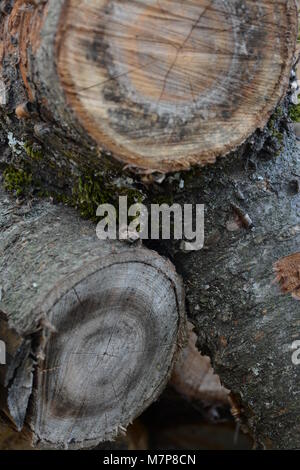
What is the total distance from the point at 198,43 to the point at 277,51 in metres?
0.20

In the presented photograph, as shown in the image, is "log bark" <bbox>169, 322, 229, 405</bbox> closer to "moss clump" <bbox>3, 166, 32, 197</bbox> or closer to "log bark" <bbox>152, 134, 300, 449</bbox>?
"log bark" <bbox>152, 134, 300, 449</bbox>

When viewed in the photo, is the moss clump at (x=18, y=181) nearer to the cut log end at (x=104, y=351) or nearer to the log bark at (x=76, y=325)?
Result: the log bark at (x=76, y=325)

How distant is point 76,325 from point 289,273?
56 centimetres

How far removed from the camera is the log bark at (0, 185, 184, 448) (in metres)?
1.21

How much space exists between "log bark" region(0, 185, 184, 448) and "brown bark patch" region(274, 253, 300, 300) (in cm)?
26

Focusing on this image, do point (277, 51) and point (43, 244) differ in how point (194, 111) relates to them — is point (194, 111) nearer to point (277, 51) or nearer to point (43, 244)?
point (277, 51)

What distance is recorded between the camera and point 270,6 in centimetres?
117

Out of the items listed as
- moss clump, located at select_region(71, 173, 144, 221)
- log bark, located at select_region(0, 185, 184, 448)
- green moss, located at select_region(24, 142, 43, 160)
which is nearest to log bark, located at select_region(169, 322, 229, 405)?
log bark, located at select_region(0, 185, 184, 448)

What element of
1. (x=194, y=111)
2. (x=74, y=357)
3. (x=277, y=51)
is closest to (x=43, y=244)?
(x=74, y=357)

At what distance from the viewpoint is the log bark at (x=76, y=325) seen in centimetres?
121

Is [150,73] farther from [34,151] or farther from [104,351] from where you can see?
[104,351]

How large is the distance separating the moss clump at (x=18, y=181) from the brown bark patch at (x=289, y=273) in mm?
703

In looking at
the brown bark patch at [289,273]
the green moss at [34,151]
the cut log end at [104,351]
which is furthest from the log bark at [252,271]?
the green moss at [34,151]
